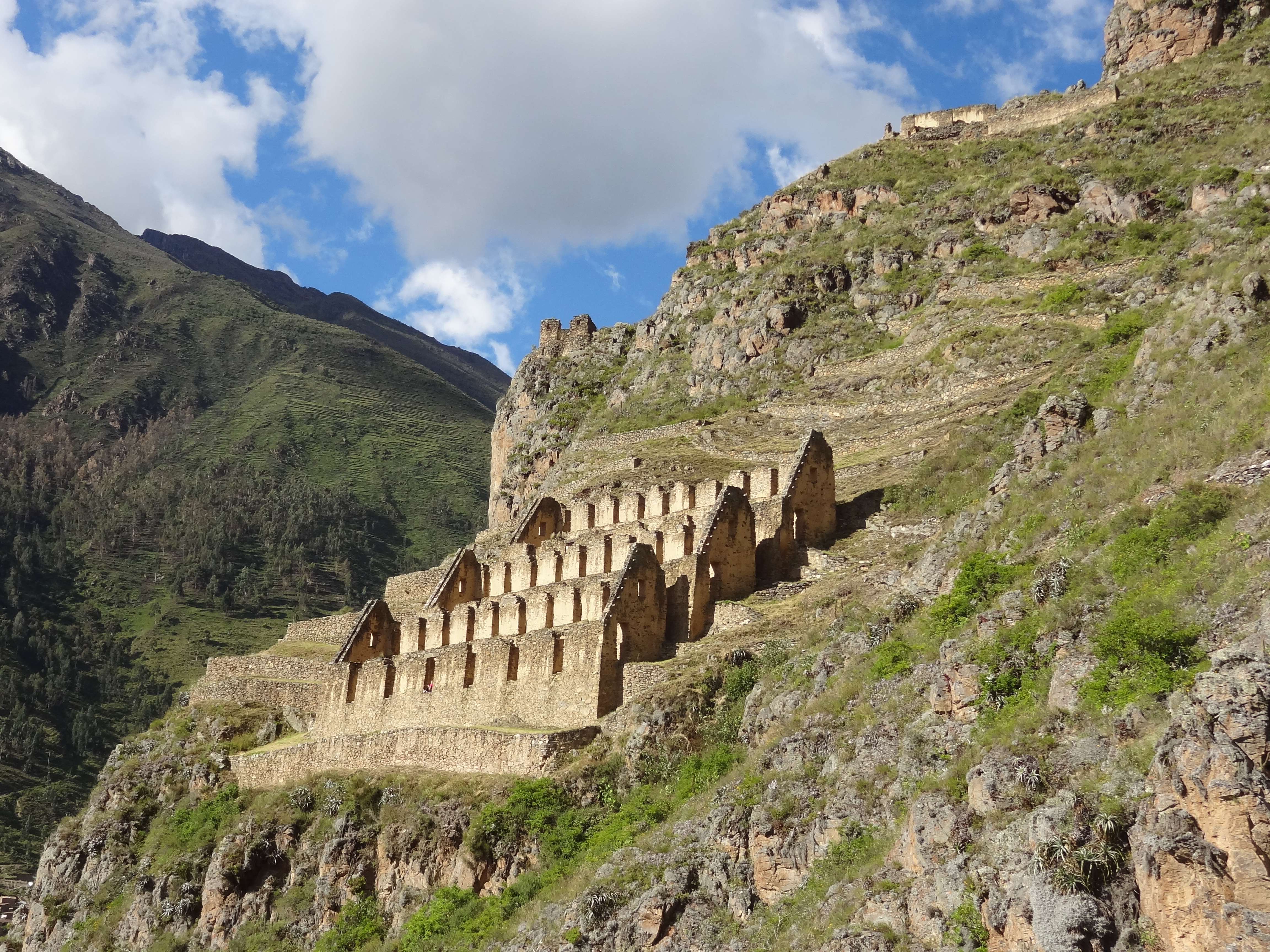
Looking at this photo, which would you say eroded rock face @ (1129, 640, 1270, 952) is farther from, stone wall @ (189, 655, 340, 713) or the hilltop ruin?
stone wall @ (189, 655, 340, 713)

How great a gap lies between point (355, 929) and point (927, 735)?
59.5 feet

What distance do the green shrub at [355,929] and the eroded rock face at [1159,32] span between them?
8625 centimetres

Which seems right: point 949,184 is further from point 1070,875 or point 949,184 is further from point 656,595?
point 1070,875

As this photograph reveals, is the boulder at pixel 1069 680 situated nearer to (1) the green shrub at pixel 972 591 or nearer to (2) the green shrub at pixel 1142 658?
(2) the green shrub at pixel 1142 658

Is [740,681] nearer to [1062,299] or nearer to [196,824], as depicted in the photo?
[196,824]

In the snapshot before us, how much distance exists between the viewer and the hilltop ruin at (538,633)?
1282 inches

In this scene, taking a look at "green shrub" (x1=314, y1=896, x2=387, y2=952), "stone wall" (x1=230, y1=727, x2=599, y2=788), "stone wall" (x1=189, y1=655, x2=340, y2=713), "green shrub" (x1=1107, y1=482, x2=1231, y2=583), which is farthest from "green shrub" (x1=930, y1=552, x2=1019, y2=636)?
"stone wall" (x1=189, y1=655, x2=340, y2=713)

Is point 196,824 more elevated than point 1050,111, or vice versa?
point 1050,111

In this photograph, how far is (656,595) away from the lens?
110ft

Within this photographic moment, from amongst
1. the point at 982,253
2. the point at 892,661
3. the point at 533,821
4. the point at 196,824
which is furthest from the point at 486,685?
the point at 982,253

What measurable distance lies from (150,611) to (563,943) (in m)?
123

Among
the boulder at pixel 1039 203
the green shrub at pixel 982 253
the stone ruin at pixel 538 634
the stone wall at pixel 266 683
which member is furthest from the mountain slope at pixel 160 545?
the boulder at pixel 1039 203

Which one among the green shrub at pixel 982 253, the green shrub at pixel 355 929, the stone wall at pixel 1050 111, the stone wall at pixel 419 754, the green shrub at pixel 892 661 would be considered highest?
the stone wall at pixel 1050 111

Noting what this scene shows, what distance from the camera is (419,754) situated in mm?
34156
